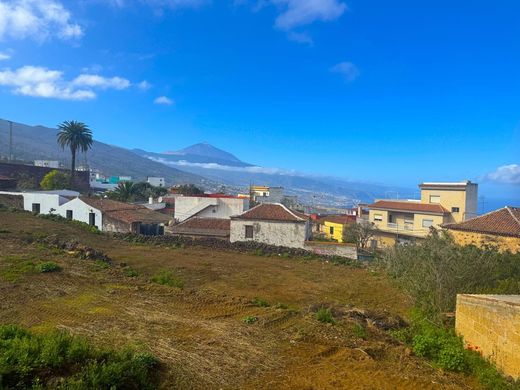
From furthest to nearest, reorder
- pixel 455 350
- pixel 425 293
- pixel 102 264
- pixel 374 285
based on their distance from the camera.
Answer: pixel 374 285 < pixel 102 264 < pixel 425 293 < pixel 455 350

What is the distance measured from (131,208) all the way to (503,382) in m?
32.1

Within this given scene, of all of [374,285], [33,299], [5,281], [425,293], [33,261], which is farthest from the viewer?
[374,285]

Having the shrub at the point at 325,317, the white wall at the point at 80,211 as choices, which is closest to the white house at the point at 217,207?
the white wall at the point at 80,211

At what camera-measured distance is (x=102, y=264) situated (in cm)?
1411

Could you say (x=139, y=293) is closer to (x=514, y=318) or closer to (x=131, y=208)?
(x=514, y=318)

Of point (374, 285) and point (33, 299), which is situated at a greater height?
point (33, 299)

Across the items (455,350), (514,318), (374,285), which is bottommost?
(374,285)

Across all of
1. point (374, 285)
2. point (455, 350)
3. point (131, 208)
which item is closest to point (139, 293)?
point (455, 350)

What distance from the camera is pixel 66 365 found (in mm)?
5027

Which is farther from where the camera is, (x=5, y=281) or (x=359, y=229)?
(x=359, y=229)

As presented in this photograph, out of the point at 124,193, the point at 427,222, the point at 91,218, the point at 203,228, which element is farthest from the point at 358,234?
the point at 124,193

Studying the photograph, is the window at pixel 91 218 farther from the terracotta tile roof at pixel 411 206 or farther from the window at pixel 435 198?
the window at pixel 435 198

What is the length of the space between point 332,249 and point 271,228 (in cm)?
485

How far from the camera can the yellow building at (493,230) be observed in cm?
2227
